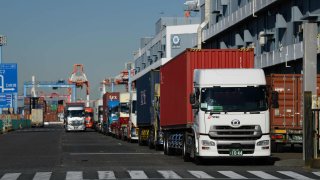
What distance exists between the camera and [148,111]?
124 ft

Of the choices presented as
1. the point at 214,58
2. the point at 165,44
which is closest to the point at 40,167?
the point at 214,58

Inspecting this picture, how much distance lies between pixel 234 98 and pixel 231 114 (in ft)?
1.97

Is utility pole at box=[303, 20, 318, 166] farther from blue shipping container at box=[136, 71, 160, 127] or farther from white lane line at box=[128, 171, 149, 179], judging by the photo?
blue shipping container at box=[136, 71, 160, 127]

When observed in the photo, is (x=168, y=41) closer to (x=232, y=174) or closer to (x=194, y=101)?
(x=194, y=101)

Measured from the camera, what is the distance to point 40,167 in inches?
936

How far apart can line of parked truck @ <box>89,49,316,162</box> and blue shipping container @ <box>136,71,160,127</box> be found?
8.63 ft

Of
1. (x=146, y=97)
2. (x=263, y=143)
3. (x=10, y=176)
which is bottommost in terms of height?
(x=10, y=176)

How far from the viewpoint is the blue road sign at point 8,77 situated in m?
78.7

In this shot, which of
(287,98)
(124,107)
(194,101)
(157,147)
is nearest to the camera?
(194,101)

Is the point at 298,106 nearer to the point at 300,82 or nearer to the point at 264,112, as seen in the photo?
the point at 300,82

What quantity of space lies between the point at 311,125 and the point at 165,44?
8135 centimetres

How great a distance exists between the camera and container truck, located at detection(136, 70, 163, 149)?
35188mm

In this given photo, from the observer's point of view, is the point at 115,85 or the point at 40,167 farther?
the point at 115,85

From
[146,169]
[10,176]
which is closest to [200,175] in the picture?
[146,169]
